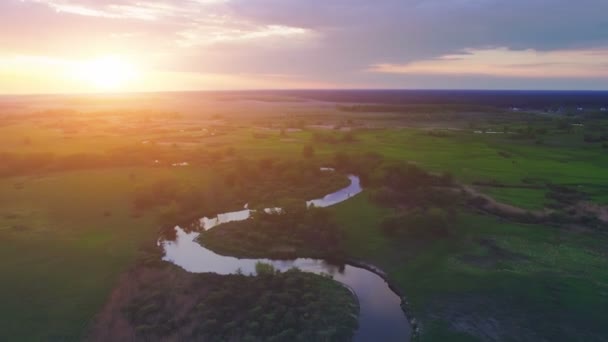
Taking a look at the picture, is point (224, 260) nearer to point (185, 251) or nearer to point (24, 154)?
point (185, 251)

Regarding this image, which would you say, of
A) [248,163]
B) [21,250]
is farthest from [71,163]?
[21,250]

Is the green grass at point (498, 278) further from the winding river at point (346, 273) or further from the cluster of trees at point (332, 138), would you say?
the cluster of trees at point (332, 138)

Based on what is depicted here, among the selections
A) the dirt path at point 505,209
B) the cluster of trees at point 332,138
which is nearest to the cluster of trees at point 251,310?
the dirt path at point 505,209

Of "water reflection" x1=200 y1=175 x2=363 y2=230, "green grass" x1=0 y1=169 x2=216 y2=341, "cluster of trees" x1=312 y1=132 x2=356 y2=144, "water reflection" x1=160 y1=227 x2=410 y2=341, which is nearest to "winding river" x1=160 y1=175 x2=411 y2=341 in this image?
"water reflection" x1=160 y1=227 x2=410 y2=341

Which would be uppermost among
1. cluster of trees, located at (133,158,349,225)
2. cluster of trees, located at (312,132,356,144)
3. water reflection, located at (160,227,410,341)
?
cluster of trees, located at (312,132,356,144)

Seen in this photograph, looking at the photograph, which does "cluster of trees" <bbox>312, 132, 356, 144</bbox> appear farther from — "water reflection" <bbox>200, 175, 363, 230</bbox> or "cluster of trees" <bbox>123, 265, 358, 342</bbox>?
"cluster of trees" <bbox>123, 265, 358, 342</bbox>

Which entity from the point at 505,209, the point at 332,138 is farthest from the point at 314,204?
the point at 332,138
